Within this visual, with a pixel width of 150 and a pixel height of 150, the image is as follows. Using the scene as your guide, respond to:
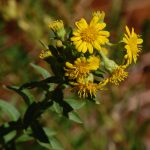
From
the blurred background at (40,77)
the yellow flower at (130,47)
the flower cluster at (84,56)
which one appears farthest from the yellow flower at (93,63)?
the blurred background at (40,77)

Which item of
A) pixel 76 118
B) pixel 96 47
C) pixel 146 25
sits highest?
pixel 146 25

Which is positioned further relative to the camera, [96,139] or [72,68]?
[96,139]

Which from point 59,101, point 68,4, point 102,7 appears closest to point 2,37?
point 68,4

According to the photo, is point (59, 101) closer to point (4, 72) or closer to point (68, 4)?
point (4, 72)

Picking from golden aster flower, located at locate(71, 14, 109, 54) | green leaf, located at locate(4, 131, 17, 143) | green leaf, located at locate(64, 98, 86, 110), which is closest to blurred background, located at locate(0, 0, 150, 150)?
green leaf, located at locate(4, 131, 17, 143)

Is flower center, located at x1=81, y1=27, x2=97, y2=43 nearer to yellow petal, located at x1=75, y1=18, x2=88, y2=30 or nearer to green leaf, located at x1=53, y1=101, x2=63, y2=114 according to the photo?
yellow petal, located at x1=75, y1=18, x2=88, y2=30

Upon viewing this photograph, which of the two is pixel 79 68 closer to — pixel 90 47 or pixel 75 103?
pixel 90 47

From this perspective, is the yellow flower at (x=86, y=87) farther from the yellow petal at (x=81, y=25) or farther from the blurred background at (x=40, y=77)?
the blurred background at (x=40, y=77)
